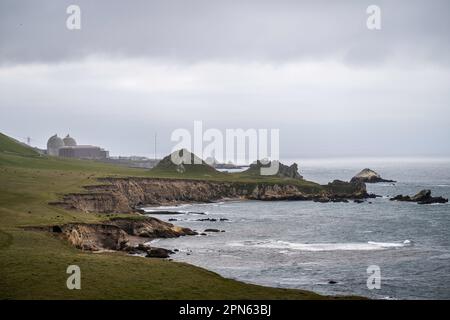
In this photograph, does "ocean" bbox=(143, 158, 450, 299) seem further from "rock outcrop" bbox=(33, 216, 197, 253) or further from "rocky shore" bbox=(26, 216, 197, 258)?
"rock outcrop" bbox=(33, 216, 197, 253)

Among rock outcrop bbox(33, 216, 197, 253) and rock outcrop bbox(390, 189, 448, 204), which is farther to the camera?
rock outcrop bbox(390, 189, 448, 204)

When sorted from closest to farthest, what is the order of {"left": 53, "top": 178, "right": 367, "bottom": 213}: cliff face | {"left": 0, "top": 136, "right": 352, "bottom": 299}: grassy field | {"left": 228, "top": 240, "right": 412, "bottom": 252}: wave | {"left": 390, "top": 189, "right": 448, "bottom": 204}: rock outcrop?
{"left": 0, "top": 136, "right": 352, "bottom": 299}: grassy field → {"left": 228, "top": 240, "right": 412, "bottom": 252}: wave → {"left": 53, "top": 178, "right": 367, "bottom": 213}: cliff face → {"left": 390, "top": 189, "right": 448, "bottom": 204}: rock outcrop

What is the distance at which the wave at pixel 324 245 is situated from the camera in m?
87.6

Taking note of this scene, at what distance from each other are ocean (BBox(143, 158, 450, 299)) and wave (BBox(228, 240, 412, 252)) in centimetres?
15

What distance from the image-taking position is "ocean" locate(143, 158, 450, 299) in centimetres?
6316

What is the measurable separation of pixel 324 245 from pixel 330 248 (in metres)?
3.15

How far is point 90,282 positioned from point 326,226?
7371 centimetres

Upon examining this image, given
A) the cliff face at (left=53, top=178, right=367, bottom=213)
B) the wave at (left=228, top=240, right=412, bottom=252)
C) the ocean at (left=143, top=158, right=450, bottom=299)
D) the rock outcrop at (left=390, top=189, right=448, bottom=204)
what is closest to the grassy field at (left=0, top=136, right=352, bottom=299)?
the ocean at (left=143, top=158, right=450, bottom=299)

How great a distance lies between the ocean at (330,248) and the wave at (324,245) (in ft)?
0.50

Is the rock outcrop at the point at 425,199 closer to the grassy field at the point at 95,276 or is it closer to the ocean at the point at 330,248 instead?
the ocean at the point at 330,248

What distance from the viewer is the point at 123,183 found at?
6270 inches

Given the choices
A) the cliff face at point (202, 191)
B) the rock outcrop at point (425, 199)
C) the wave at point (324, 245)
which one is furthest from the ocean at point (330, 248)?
the cliff face at point (202, 191)

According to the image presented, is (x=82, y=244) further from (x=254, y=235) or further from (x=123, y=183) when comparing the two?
(x=123, y=183)
